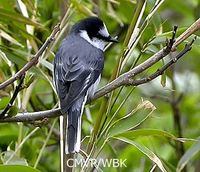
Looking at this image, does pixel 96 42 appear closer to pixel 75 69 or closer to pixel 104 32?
pixel 104 32

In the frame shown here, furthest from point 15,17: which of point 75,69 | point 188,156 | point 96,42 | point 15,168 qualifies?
point 188,156

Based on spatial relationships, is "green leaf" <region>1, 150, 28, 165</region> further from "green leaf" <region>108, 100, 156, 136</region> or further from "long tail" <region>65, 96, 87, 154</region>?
"green leaf" <region>108, 100, 156, 136</region>

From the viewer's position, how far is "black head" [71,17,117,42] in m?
3.42

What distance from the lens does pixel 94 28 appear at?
3.48m

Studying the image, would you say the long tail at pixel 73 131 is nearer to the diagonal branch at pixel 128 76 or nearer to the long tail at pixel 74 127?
the long tail at pixel 74 127

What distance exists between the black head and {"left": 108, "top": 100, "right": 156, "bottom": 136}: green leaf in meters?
0.70

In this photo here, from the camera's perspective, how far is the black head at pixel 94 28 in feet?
11.2

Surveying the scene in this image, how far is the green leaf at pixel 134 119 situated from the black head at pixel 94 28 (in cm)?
70

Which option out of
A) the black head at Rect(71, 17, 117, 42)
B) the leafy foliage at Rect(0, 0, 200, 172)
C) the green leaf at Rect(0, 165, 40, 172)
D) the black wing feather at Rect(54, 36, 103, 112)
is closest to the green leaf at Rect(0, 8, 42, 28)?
the leafy foliage at Rect(0, 0, 200, 172)

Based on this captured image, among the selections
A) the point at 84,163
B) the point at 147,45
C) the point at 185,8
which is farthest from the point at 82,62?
the point at 185,8

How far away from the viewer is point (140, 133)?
104 inches

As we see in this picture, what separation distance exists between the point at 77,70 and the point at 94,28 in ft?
1.22

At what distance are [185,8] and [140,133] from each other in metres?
1.70

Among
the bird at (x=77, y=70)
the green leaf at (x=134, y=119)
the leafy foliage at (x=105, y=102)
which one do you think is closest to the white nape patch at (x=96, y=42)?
the bird at (x=77, y=70)
